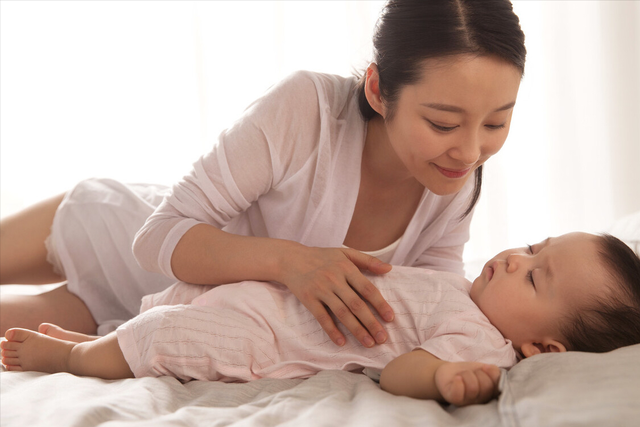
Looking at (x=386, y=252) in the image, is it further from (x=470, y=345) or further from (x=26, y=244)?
(x=26, y=244)

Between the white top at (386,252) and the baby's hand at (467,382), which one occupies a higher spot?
the baby's hand at (467,382)

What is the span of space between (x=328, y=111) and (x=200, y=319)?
0.59 meters

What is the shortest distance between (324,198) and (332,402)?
61 centimetres

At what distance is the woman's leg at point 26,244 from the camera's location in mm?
1633

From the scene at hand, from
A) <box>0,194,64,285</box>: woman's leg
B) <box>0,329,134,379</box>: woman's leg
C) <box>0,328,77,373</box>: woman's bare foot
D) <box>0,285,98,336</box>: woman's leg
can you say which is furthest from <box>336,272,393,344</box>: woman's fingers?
<box>0,194,64,285</box>: woman's leg

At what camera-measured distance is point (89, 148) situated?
115 inches

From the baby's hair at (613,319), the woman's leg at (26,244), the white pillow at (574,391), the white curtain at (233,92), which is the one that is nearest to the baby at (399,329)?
the baby's hair at (613,319)

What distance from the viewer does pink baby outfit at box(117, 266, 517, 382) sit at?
1.03 m

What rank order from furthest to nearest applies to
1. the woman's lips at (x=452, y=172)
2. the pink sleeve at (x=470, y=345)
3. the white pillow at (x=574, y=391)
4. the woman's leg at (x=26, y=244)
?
the woman's leg at (x=26, y=244) < the woman's lips at (x=452, y=172) < the pink sleeve at (x=470, y=345) < the white pillow at (x=574, y=391)

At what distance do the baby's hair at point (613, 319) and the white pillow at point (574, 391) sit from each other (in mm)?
99

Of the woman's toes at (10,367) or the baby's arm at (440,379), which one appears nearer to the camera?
the baby's arm at (440,379)

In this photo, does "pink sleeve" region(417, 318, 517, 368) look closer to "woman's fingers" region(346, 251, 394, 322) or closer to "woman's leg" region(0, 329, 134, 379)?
"woman's fingers" region(346, 251, 394, 322)

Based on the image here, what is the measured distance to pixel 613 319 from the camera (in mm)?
1012

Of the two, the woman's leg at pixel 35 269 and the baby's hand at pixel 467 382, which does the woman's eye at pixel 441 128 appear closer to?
the baby's hand at pixel 467 382
